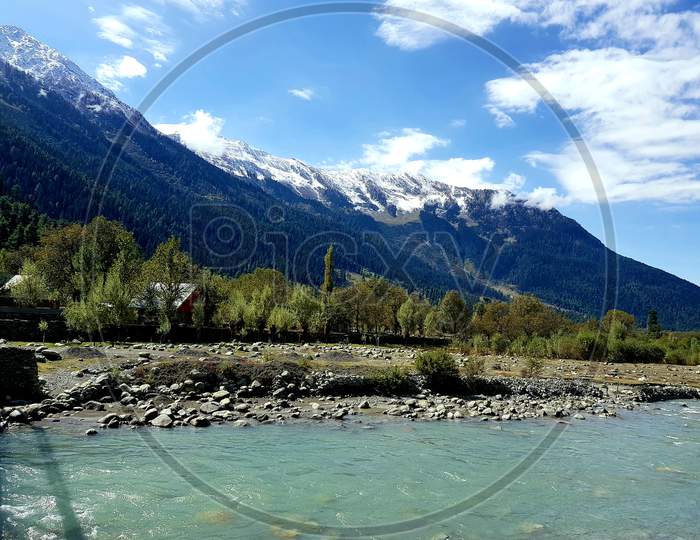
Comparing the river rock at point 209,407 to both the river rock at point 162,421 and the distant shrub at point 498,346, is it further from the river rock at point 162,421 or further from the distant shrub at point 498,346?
the distant shrub at point 498,346

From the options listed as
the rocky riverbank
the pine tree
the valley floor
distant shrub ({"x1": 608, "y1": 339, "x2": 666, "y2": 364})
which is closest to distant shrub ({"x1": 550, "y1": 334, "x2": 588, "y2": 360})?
the valley floor

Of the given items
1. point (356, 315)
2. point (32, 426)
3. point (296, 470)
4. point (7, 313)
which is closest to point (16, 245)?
point (7, 313)

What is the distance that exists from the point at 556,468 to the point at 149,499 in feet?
44.5

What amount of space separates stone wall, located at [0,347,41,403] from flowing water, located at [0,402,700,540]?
456cm

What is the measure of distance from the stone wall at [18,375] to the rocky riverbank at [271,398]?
1.03 meters

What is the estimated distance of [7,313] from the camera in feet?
166

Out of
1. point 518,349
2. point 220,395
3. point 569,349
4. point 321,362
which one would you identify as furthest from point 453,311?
point 220,395

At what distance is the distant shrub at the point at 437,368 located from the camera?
109 feet

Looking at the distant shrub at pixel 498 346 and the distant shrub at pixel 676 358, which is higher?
the distant shrub at pixel 676 358

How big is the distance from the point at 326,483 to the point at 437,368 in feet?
65.7

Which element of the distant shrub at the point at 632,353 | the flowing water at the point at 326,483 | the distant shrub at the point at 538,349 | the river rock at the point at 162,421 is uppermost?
the distant shrub at the point at 632,353

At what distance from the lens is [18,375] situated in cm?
2230

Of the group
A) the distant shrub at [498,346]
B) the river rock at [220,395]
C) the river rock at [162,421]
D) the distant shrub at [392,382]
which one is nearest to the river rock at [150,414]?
the river rock at [162,421]

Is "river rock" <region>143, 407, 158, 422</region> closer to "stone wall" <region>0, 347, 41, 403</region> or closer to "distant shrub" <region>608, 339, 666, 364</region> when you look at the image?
"stone wall" <region>0, 347, 41, 403</region>
